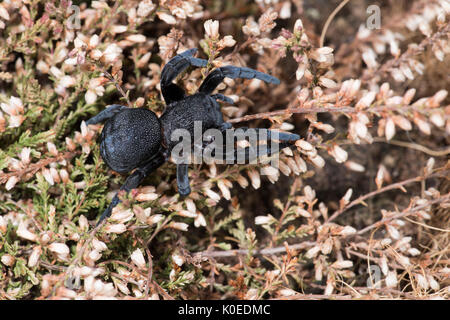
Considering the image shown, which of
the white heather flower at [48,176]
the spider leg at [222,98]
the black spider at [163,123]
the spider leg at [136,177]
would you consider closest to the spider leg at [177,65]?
the black spider at [163,123]

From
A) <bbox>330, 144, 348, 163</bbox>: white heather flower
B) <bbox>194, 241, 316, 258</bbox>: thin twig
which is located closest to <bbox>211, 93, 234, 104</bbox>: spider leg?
<bbox>330, 144, 348, 163</bbox>: white heather flower

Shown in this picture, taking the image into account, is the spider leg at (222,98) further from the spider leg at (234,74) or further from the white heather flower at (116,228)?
the white heather flower at (116,228)

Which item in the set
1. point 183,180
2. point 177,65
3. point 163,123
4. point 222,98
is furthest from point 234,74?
point 183,180

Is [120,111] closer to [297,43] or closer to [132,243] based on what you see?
[132,243]

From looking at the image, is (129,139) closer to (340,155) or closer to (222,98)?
(222,98)

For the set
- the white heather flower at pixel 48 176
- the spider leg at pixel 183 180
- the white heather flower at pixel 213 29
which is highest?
A: the white heather flower at pixel 213 29

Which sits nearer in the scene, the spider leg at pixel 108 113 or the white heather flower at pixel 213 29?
the white heather flower at pixel 213 29
